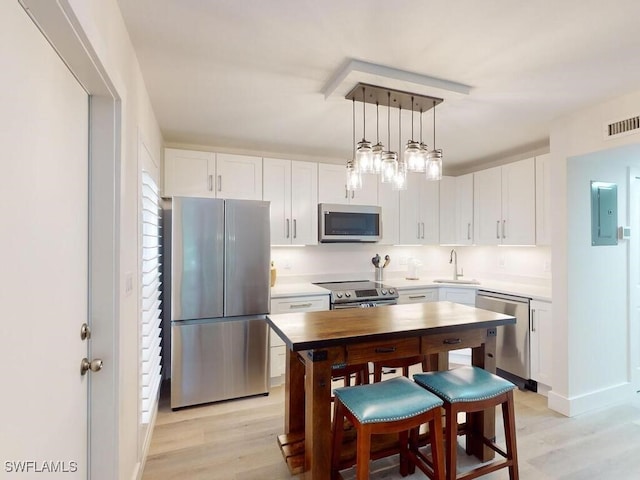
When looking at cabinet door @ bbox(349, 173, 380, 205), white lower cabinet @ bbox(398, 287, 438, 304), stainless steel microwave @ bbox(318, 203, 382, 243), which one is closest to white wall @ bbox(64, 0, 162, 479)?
stainless steel microwave @ bbox(318, 203, 382, 243)

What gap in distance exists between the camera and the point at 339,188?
390cm

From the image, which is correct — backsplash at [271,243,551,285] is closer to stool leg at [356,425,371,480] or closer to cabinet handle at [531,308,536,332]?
cabinet handle at [531,308,536,332]

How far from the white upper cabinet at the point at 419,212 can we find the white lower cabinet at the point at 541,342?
1.52m

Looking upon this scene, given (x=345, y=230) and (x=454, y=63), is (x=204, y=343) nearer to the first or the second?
(x=345, y=230)

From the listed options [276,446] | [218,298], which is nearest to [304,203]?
[218,298]

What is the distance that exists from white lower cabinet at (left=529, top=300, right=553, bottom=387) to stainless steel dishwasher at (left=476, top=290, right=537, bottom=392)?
49 millimetres

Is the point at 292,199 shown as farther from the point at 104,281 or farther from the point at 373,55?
the point at 104,281

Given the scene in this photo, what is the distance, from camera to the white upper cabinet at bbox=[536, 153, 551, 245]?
3203 mm

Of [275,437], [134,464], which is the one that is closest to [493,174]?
[275,437]

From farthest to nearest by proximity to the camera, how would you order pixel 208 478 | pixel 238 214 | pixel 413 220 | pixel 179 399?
pixel 413 220
pixel 238 214
pixel 179 399
pixel 208 478

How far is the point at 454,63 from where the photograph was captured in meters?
1.91

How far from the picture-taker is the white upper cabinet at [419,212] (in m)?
4.24

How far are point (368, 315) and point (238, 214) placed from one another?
1561mm

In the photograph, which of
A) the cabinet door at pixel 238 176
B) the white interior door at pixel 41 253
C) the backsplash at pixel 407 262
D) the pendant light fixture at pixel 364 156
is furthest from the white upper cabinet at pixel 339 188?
Result: the white interior door at pixel 41 253
